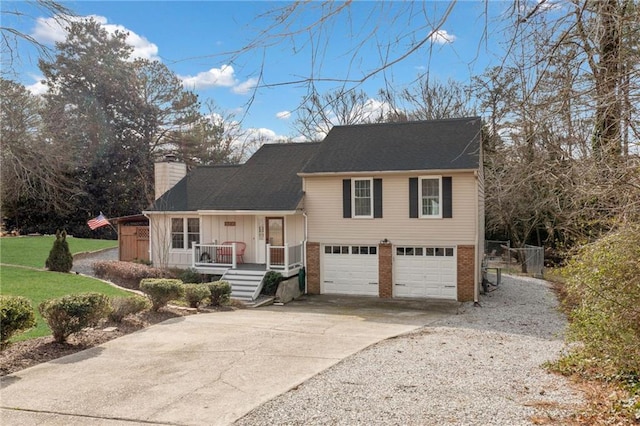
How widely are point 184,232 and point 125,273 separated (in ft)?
13.1

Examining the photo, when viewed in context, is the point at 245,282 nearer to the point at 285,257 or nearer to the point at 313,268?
the point at 285,257

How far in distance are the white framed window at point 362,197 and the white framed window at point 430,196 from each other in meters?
1.94

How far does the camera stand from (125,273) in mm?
16734

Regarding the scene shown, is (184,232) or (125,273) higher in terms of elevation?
(184,232)

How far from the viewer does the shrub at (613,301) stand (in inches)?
205

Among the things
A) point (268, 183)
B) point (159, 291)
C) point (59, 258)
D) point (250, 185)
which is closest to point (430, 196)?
point (268, 183)

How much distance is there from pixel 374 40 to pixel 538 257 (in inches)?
955

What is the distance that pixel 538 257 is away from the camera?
2433 centimetres

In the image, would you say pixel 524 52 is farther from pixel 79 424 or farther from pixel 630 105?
pixel 79 424

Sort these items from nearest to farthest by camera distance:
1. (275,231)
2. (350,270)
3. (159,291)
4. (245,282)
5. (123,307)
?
1. (123,307)
2. (159,291)
3. (245,282)
4. (350,270)
5. (275,231)

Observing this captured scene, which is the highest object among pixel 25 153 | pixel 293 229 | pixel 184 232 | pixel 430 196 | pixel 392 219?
pixel 25 153

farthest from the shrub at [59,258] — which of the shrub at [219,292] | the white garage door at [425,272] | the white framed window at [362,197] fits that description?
the white garage door at [425,272]

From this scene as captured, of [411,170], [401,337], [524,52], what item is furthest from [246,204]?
[524,52]

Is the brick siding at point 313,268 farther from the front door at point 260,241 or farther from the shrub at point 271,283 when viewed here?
the front door at point 260,241
